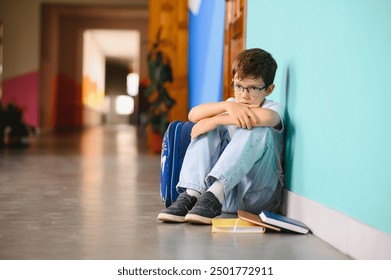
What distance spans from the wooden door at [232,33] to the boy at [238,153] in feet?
2.99

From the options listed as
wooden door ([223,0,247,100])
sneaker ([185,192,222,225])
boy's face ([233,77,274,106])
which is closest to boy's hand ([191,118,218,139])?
boy's face ([233,77,274,106])

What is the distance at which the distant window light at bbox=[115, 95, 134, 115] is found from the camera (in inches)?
1139

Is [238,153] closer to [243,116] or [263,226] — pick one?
[243,116]

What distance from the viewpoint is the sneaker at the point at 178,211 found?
6.55ft

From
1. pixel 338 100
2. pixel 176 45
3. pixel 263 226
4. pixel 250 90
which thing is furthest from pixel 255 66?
pixel 176 45

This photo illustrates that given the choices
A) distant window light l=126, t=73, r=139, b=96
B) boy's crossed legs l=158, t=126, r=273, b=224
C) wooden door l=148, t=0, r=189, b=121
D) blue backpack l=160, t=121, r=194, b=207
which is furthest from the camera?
distant window light l=126, t=73, r=139, b=96

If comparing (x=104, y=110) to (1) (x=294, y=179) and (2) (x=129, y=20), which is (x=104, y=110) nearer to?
(2) (x=129, y=20)

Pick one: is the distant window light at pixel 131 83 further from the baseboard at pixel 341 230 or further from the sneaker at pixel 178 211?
the baseboard at pixel 341 230

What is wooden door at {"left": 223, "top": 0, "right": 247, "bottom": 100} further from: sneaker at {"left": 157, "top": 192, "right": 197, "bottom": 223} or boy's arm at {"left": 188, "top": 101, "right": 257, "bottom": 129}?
sneaker at {"left": 157, "top": 192, "right": 197, "bottom": 223}

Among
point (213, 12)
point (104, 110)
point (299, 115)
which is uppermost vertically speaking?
point (213, 12)

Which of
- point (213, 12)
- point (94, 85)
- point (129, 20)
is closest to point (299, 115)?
point (213, 12)

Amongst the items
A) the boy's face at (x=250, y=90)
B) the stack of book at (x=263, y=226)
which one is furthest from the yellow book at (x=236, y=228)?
the boy's face at (x=250, y=90)
